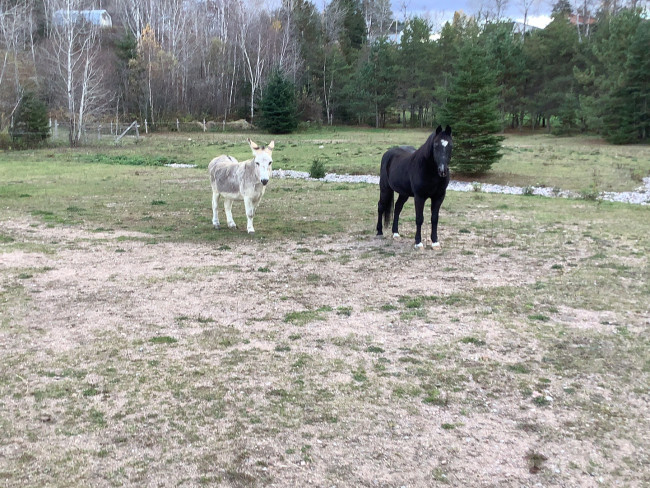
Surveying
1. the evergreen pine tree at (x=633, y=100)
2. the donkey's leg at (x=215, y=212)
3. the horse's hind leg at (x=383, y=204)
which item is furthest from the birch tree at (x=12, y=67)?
the evergreen pine tree at (x=633, y=100)

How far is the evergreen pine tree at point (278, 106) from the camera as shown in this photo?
146ft

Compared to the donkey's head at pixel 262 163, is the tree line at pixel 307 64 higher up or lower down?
higher up

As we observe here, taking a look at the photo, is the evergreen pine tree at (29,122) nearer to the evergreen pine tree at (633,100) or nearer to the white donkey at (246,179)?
the white donkey at (246,179)

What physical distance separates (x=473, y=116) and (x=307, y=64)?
39.1 m

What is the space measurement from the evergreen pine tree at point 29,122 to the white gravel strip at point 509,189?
52.2 ft

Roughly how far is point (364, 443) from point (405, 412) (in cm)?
53

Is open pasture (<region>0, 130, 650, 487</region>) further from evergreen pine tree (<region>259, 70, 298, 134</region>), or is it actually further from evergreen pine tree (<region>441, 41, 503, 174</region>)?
evergreen pine tree (<region>259, 70, 298, 134</region>)

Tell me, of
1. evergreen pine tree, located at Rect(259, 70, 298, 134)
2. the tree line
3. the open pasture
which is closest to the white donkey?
the open pasture

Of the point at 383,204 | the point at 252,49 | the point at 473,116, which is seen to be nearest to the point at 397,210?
the point at 383,204

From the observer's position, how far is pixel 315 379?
445cm

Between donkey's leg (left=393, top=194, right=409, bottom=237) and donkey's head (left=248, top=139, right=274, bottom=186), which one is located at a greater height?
donkey's head (left=248, top=139, right=274, bottom=186)

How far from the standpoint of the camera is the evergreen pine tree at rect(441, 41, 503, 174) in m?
20.4

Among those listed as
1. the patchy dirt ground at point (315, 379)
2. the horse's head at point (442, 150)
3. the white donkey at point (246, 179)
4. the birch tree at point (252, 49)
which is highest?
the birch tree at point (252, 49)

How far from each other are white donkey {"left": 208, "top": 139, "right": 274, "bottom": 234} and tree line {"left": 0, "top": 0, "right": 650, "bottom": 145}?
29.8 metres
